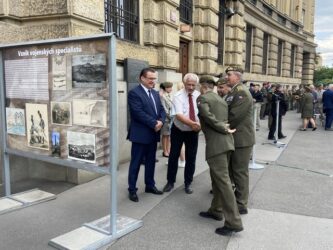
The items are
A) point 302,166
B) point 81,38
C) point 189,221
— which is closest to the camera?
point 81,38

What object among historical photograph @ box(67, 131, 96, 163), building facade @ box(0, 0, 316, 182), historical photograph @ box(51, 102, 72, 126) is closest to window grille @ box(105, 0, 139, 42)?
building facade @ box(0, 0, 316, 182)

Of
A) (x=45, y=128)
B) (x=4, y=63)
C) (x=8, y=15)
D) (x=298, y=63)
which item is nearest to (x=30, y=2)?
(x=8, y=15)

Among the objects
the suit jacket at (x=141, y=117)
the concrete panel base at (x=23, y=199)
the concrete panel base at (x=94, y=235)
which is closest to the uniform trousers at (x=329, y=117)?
the suit jacket at (x=141, y=117)

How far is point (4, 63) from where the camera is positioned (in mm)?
4512

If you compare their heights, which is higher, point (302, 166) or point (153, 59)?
point (153, 59)

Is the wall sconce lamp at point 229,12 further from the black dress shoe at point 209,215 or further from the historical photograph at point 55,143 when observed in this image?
the historical photograph at point 55,143

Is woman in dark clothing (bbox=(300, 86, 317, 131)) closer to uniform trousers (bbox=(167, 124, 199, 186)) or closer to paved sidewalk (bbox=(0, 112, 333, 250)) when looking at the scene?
paved sidewalk (bbox=(0, 112, 333, 250))

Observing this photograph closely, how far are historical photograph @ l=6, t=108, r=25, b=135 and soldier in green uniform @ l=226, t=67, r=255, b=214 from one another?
265cm

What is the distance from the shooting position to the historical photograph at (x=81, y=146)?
361cm

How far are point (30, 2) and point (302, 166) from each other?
19.7 ft

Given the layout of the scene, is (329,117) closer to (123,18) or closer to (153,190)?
(123,18)

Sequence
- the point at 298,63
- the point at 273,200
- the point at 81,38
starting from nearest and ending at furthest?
1. the point at 81,38
2. the point at 273,200
3. the point at 298,63

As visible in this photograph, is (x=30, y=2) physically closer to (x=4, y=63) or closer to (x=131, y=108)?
(x=4, y=63)

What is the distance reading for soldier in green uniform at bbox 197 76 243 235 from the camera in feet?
12.0
